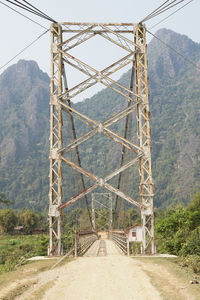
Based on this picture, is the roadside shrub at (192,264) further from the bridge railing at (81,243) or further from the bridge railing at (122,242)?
the bridge railing at (81,243)

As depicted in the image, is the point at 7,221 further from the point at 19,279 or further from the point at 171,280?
the point at 171,280

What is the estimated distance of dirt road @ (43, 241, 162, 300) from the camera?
5602 mm

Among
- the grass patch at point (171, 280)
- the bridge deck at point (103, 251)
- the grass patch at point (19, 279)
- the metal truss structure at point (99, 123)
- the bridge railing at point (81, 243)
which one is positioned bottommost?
the bridge deck at point (103, 251)

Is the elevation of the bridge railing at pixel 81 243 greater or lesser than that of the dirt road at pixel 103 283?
greater

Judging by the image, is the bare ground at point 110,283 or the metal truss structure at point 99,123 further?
the metal truss structure at point 99,123

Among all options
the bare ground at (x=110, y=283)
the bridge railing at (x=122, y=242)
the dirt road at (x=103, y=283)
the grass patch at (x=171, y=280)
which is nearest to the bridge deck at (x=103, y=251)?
the bridge railing at (x=122, y=242)

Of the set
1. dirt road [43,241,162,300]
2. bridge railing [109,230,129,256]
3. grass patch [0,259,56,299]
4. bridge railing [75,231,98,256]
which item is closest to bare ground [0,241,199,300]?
dirt road [43,241,162,300]

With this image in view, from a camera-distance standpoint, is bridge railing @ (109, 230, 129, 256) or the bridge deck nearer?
bridge railing @ (109, 230, 129, 256)

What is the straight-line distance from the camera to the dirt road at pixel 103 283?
560cm

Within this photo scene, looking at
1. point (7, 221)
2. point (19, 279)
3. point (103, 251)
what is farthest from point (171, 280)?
point (7, 221)

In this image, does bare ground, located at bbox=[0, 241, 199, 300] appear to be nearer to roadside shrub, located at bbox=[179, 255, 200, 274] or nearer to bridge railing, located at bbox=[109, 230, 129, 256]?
roadside shrub, located at bbox=[179, 255, 200, 274]

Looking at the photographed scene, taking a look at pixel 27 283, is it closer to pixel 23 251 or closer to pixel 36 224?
pixel 23 251

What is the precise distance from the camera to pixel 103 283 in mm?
6402

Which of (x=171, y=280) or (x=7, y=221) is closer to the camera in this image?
(x=171, y=280)
